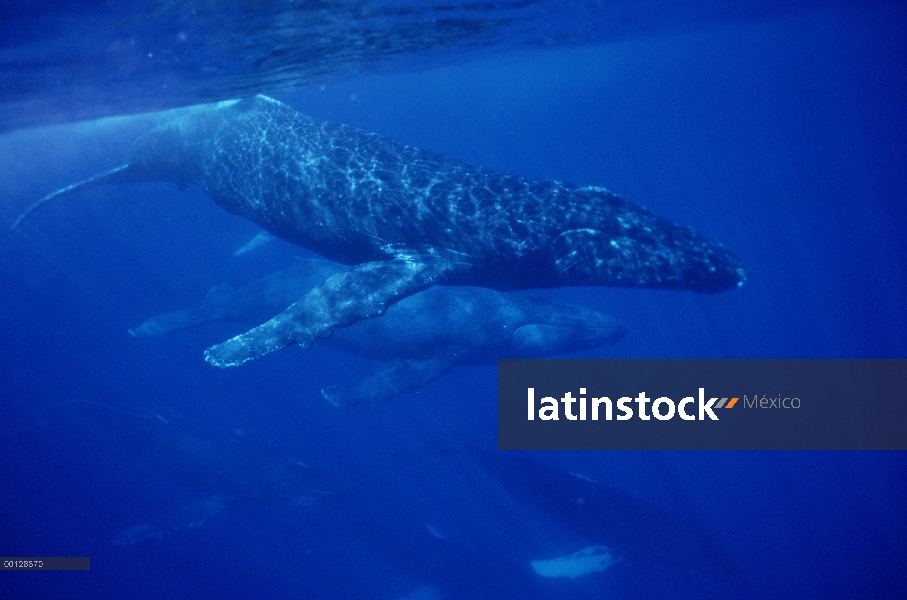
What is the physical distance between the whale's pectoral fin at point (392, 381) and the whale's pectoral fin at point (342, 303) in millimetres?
4763

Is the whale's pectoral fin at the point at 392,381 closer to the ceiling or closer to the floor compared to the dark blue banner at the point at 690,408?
closer to the ceiling

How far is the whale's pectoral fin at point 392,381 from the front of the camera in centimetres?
1238

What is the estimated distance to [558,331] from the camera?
48.6 ft

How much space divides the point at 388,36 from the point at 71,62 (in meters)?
7.96

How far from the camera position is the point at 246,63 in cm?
1457

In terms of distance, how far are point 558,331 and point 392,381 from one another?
507 centimetres

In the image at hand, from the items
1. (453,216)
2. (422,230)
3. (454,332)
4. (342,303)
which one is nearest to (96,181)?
(454,332)

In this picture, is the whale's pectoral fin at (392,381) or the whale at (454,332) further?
the whale at (454,332)

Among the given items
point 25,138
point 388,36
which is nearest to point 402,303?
point 388,36

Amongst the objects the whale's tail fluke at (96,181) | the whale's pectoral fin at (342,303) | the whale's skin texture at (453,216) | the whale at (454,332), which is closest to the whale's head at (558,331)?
the whale at (454,332)

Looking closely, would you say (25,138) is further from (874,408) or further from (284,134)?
(874,408)

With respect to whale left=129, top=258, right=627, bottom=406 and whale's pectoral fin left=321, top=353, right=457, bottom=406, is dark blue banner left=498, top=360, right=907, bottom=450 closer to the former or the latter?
whale left=129, top=258, right=627, bottom=406

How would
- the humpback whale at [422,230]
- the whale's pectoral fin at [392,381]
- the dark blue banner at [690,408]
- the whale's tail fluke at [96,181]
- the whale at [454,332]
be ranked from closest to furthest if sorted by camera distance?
the humpback whale at [422,230] → the whale's pectoral fin at [392,381] → the whale's tail fluke at [96,181] → the whale at [454,332] → the dark blue banner at [690,408]

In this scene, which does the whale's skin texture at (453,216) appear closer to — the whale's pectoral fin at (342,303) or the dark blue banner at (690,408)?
the whale's pectoral fin at (342,303)
